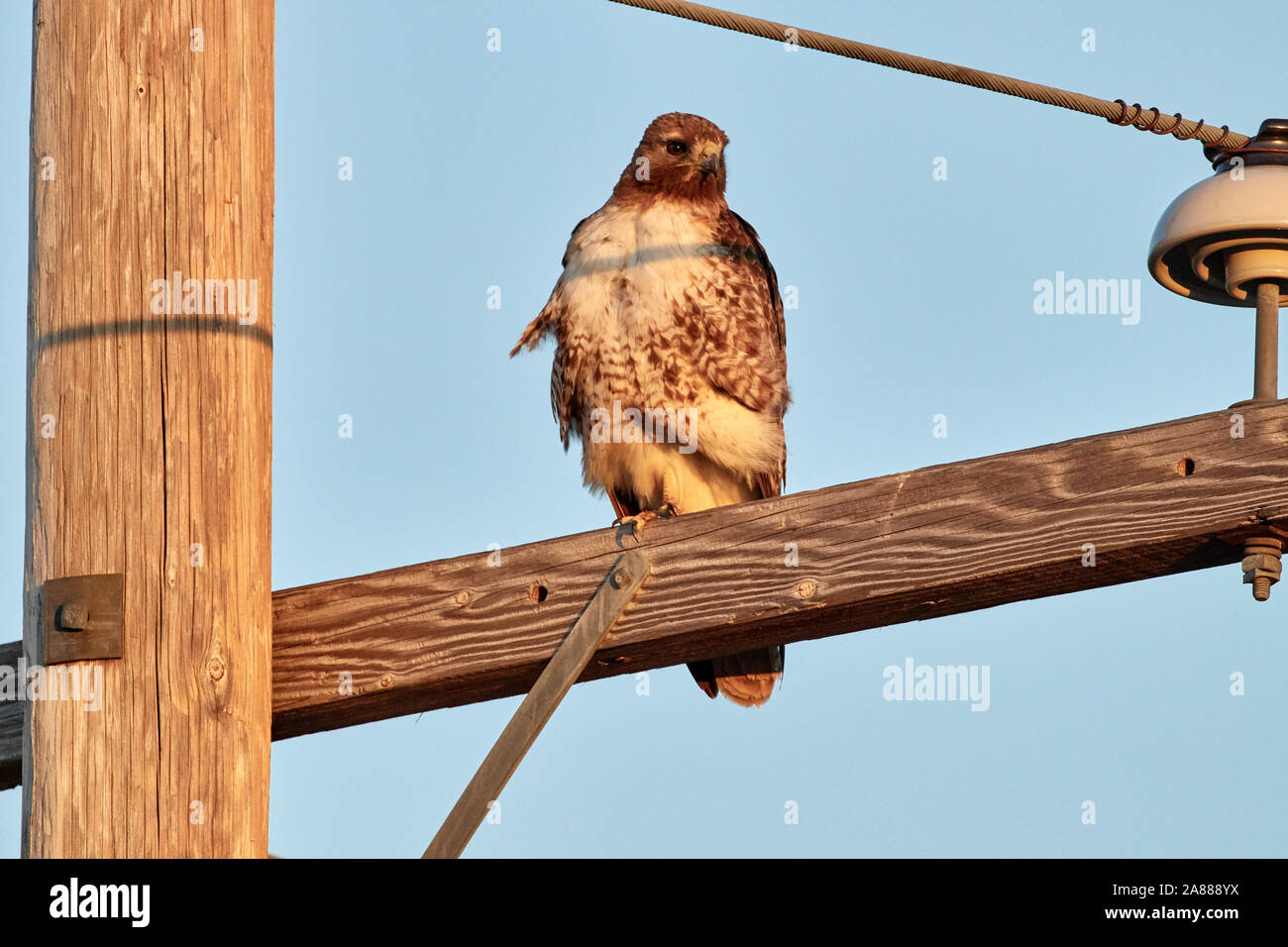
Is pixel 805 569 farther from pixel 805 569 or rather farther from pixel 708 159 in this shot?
pixel 708 159

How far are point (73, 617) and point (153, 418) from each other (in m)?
0.37

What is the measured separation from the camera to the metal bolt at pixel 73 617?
2.83 metres

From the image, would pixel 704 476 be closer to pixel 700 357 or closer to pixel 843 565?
pixel 700 357

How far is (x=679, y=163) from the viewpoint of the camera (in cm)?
598

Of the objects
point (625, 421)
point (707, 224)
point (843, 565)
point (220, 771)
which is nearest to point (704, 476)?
point (625, 421)

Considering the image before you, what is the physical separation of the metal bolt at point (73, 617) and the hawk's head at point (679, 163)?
11.1ft

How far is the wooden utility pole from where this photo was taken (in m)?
2.79

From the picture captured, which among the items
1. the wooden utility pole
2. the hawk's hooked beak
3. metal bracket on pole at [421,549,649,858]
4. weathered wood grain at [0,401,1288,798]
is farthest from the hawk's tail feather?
the hawk's hooked beak

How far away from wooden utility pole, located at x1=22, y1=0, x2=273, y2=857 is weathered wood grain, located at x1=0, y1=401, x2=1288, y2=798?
0.87 ft

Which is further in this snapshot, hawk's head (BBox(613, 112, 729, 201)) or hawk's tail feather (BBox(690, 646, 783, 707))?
hawk's head (BBox(613, 112, 729, 201))

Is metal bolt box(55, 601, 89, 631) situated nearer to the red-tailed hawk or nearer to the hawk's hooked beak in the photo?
the red-tailed hawk

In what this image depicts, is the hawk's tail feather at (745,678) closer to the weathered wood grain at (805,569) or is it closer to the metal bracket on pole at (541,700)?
the weathered wood grain at (805,569)

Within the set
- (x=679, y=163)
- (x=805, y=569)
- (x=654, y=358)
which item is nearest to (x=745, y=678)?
(x=654, y=358)

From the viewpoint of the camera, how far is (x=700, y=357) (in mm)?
5242
